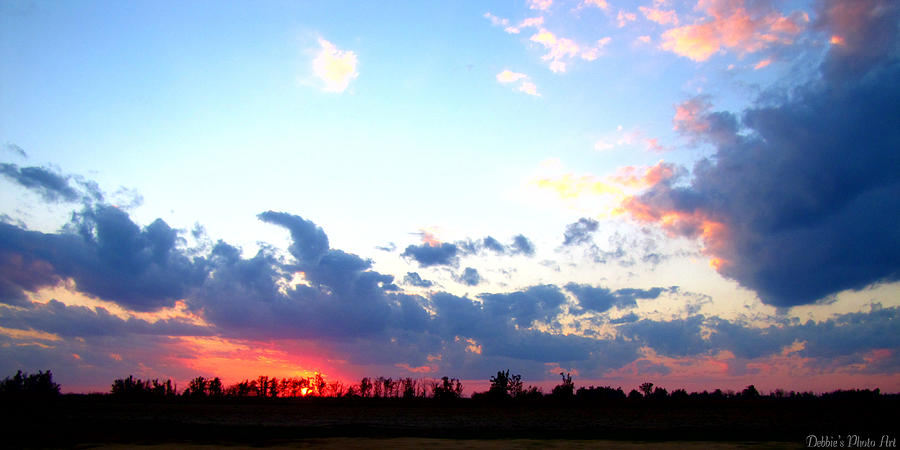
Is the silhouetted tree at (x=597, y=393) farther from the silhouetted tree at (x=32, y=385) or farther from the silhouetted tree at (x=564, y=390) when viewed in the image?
the silhouetted tree at (x=32, y=385)

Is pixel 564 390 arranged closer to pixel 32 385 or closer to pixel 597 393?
pixel 597 393

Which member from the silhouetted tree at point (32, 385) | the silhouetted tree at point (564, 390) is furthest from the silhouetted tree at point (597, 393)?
the silhouetted tree at point (32, 385)

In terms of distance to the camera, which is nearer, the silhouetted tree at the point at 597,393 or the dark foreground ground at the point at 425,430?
the dark foreground ground at the point at 425,430

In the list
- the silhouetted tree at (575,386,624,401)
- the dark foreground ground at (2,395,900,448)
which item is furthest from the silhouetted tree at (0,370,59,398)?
the silhouetted tree at (575,386,624,401)

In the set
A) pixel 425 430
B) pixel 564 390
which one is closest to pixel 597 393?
pixel 564 390

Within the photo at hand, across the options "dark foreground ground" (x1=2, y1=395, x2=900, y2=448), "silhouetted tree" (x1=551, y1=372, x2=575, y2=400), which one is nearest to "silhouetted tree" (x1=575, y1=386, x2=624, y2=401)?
"silhouetted tree" (x1=551, y1=372, x2=575, y2=400)

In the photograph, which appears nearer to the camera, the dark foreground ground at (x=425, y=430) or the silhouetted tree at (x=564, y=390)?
the dark foreground ground at (x=425, y=430)

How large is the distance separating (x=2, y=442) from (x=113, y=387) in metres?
190

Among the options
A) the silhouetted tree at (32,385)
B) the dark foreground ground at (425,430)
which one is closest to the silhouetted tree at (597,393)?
the dark foreground ground at (425,430)

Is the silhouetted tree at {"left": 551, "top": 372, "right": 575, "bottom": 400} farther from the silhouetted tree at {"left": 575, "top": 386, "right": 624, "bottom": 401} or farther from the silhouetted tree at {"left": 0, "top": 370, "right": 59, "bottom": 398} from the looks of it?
the silhouetted tree at {"left": 0, "top": 370, "right": 59, "bottom": 398}

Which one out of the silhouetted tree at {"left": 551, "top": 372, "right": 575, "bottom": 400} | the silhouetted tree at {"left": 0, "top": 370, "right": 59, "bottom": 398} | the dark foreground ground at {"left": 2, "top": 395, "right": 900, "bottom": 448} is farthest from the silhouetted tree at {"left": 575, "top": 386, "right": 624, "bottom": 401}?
the silhouetted tree at {"left": 0, "top": 370, "right": 59, "bottom": 398}

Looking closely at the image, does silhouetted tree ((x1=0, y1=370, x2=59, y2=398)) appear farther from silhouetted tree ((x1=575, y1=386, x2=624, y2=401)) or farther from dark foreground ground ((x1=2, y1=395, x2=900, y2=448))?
silhouetted tree ((x1=575, y1=386, x2=624, y2=401))

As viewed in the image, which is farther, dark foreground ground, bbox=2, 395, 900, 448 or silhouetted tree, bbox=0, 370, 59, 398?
silhouetted tree, bbox=0, 370, 59, 398

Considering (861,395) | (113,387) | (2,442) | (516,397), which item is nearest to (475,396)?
(516,397)
